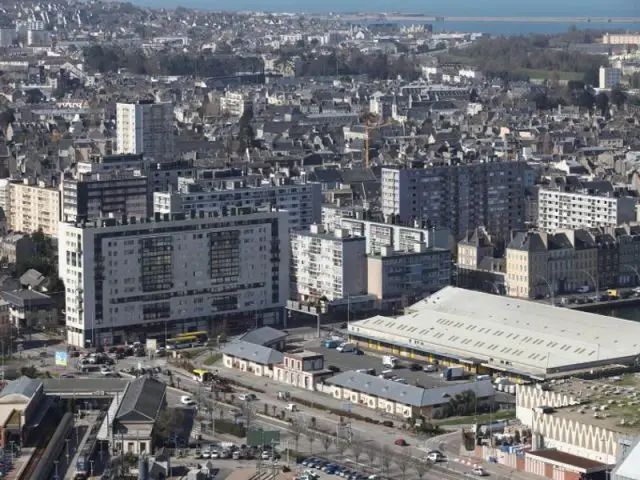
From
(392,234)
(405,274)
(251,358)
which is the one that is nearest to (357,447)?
(251,358)

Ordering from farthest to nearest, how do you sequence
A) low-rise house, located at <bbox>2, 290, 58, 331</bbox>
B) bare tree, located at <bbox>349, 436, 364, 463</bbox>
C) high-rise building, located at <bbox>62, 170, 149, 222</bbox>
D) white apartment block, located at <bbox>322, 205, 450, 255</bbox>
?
high-rise building, located at <bbox>62, 170, 149, 222</bbox>
white apartment block, located at <bbox>322, 205, 450, 255</bbox>
low-rise house, located at <bbox>2, 290, 58, 331</bbox>
bare tree, located at <bbox>349, 436, 364, 463</bbox>

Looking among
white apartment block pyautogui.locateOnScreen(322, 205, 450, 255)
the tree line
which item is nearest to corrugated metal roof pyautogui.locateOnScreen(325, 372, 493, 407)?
white apartment block pyautogui.locateOnScreen(322, 205, 450, 255)

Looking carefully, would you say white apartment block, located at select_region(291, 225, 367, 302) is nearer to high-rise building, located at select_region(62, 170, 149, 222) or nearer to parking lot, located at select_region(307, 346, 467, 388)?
parking lot, located at select_region(307, 346, 467, 388)

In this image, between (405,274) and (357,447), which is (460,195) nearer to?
(405,274)

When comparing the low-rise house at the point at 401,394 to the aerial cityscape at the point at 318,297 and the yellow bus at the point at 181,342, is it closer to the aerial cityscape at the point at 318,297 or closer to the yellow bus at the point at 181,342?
the aerial cityscape at the point at 318,297

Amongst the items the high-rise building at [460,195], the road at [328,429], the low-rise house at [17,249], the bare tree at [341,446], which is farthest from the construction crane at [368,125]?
the bare tree at [341,446]

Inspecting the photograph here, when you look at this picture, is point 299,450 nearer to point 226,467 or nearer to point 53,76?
point 226,467
